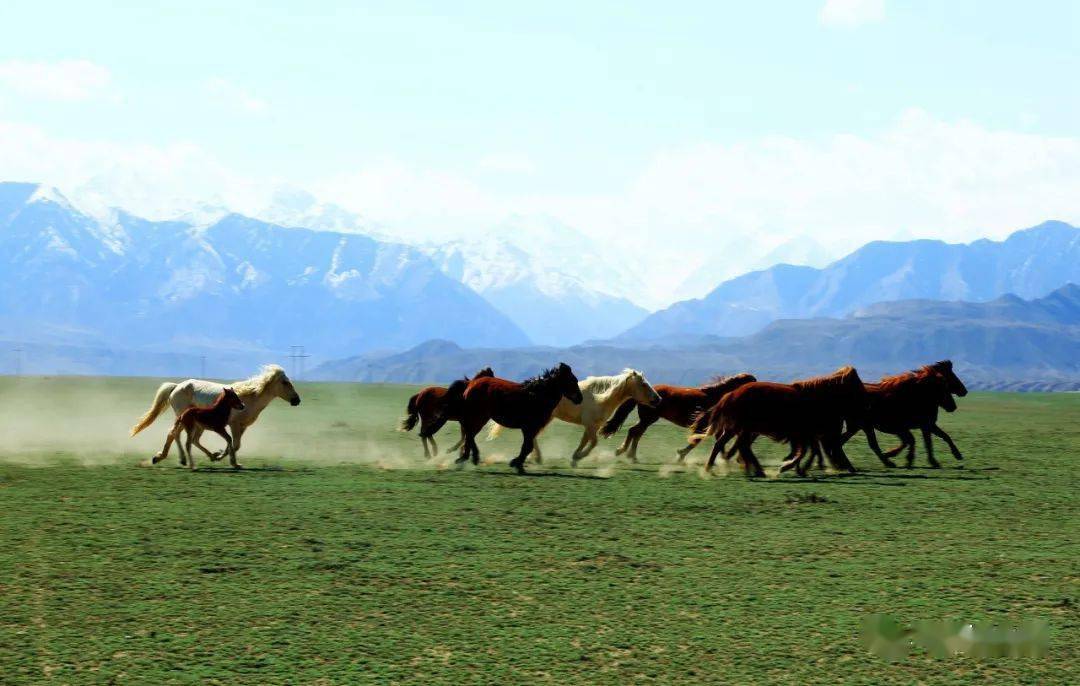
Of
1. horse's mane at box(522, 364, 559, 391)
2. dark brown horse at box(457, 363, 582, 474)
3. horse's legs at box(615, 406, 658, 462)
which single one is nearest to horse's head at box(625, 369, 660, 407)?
horse's legs at box(615, 406, 658, 462)

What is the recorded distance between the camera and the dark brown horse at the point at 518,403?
22.8 meters

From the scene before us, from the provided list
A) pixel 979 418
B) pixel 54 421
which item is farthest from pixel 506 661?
pixel 979 418

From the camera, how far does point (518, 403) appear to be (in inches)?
901

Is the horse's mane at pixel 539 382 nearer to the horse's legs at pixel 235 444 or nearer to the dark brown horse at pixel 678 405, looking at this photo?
the dark brown horse at pixel 678 405

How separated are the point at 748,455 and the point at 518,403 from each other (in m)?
4.52

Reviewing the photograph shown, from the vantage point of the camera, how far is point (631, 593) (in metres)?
11.8

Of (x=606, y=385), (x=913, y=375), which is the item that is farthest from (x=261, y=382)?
(x=913, y=375)

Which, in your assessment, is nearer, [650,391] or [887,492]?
[887,492]

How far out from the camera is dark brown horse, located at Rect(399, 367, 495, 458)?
76.8 feet

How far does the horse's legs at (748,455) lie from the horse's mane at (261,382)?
29.6 feet

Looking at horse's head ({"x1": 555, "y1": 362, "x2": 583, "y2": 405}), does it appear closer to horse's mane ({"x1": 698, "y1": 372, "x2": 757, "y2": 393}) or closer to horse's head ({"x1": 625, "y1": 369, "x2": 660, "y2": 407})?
horse's head ({"x1": 625, "y1": 369, "x2": 660, "y2": 407})

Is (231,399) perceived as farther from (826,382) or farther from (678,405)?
(826,382)

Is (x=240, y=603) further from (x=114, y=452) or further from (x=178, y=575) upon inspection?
(x=114, y=452)

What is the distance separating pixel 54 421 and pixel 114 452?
14.7 meters
